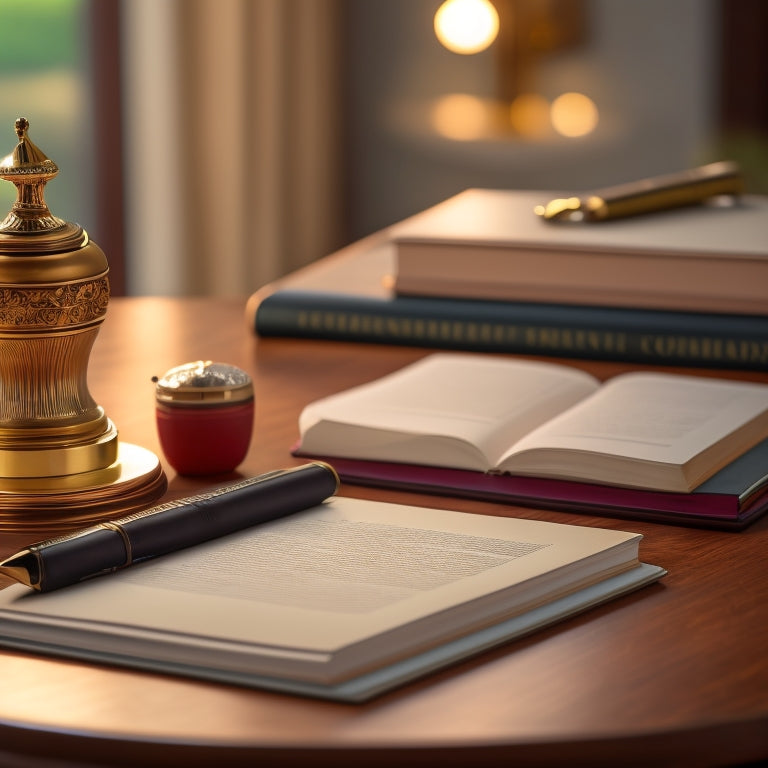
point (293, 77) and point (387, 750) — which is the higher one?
point (293, 77)

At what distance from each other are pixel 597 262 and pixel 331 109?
8.21 feet

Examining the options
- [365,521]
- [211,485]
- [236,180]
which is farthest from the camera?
[236,180]

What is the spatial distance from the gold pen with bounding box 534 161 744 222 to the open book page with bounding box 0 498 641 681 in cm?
68

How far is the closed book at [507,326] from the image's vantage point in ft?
4.12

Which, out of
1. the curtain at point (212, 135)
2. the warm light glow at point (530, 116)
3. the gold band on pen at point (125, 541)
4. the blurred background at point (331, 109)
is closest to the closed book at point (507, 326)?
the gold band on pen at point (125, 541)

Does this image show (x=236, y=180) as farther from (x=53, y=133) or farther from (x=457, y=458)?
(x=457, y=458)

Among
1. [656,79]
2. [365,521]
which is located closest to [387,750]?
[365,521]

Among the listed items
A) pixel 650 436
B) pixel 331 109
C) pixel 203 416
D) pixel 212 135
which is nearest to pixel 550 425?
pixel 650 436

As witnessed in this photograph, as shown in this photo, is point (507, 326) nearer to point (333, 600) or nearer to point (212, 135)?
point (333, 600)

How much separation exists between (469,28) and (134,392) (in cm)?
247

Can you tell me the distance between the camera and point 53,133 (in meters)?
3.05

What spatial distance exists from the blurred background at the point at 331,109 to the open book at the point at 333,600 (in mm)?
2293

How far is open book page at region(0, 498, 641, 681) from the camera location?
603mm

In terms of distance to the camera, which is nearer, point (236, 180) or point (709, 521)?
point (709, 521)
